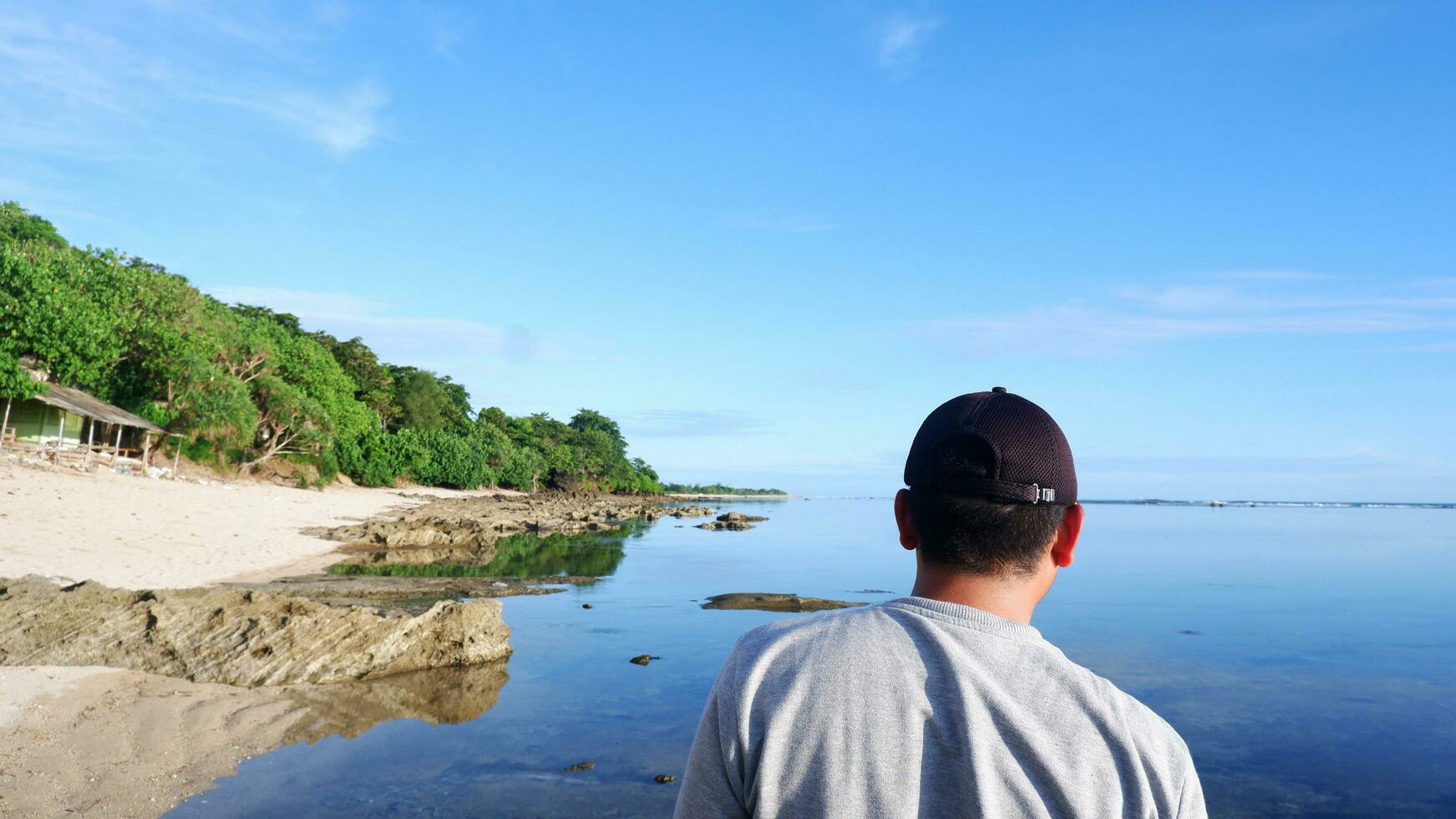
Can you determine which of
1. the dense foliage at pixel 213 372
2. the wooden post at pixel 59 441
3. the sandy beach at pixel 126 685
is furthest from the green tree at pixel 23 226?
the sandy beach at pixel 126 685

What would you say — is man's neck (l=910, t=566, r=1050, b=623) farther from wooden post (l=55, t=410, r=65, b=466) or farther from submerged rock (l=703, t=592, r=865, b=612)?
wooden post (l=55, t=410, r=65, b=466)

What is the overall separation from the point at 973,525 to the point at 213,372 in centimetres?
3916

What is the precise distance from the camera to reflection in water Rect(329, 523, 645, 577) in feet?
59.1

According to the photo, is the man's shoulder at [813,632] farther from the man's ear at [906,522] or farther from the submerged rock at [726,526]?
the submerged rock at [726,526]

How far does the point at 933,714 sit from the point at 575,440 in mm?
90042

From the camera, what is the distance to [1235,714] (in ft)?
32.2

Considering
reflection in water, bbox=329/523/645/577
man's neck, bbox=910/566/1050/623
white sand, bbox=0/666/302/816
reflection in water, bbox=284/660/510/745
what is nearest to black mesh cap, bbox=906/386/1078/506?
man's neck, bbox=910/566/1050/623

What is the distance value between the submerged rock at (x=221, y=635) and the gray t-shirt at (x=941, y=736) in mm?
8133

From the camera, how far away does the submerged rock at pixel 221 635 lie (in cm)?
799

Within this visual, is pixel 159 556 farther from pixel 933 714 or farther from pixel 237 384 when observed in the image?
pixel 237 384

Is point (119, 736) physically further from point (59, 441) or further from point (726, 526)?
point (726, 526)

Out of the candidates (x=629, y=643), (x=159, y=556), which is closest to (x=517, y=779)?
(x=629, y=643)

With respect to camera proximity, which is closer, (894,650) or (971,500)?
(894,650)

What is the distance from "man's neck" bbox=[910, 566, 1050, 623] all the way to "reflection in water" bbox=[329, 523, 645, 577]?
53.1 ft
